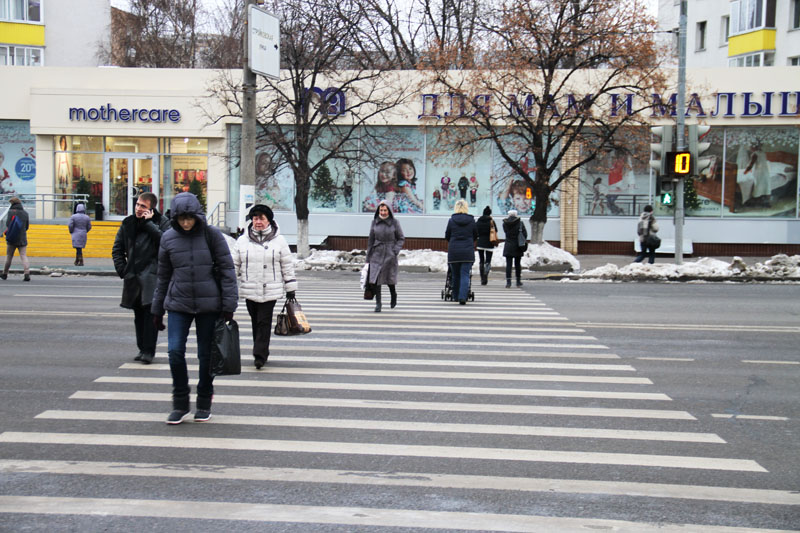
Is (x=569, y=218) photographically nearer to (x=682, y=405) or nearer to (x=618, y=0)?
(x=618, y=0)

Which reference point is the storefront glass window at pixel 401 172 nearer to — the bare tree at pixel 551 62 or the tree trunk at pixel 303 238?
the tree trunk at pixel 303 238

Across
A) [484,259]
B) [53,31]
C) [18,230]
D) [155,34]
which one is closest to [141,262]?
[484,259]

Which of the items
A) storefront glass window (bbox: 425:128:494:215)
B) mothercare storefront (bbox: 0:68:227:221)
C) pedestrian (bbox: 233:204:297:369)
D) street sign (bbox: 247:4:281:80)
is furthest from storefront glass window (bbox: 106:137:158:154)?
pedestrian (bbox: 233:204:297:369)

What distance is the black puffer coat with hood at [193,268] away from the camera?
22.0 feet

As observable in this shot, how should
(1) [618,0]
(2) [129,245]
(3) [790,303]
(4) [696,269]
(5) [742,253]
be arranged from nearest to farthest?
(2) [129,245], (3) [790,303], (4) [696,269], (1) [618,0], (5) [742,253]

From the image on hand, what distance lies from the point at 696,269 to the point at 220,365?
17494mm

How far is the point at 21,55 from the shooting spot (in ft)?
152

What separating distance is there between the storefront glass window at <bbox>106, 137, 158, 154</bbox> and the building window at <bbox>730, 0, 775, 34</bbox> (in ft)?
94.4

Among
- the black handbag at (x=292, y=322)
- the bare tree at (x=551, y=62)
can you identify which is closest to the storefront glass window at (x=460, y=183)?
the bare tree at (x=551, y=62)

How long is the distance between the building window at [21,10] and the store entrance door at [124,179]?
64.1ft

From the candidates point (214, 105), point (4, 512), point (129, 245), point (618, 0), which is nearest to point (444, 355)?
point (129, 245)

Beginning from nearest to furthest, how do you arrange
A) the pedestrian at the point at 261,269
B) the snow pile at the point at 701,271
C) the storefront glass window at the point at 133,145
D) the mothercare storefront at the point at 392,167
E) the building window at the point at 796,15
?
1. the pedestrian at the point at 261,269
2. the snow pile at the point at 701,271
3. the mothercare storefront at the point at 392,167
4. the storefront glass window at the point at 133,145
5. the building window at the point at 796,15

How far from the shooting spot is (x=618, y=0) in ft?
77.5

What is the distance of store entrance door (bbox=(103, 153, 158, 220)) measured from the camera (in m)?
31.5
